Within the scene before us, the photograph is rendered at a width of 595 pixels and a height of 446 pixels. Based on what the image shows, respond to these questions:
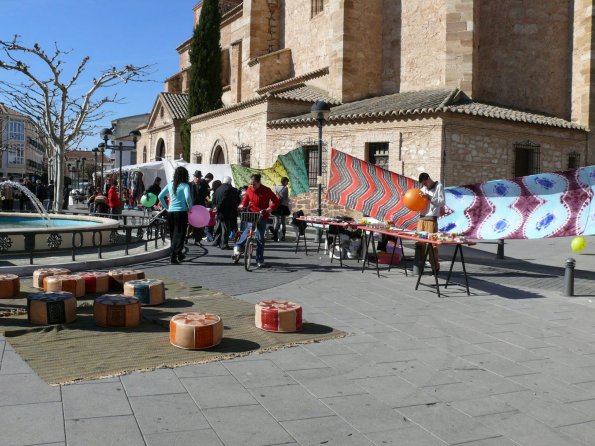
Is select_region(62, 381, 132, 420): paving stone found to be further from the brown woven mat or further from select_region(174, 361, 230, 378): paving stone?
select_region(174, 361, 230, 378): paving stone

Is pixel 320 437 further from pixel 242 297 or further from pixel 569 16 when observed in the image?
pixel 569 16

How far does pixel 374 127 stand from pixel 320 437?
18913 mm

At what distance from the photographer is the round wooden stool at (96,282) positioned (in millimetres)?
7705

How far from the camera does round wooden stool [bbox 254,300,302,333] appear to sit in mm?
6051

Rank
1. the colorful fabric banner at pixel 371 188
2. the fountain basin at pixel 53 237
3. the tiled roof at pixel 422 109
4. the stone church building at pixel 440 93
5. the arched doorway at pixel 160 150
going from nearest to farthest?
the fountain basin at pixel 53 237 → the colorful fabric banner at pixel 371 188 → the tiled roof at pixel 422 109 → the stone church building at pixel 440 93 → the arched doorway at pixel 160 150

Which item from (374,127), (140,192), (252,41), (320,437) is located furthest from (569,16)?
(320,437)

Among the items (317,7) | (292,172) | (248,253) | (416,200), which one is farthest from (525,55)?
(248,253)

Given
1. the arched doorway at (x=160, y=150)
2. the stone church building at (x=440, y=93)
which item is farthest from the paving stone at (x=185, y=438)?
the arched doorway at (x=160, y=150)

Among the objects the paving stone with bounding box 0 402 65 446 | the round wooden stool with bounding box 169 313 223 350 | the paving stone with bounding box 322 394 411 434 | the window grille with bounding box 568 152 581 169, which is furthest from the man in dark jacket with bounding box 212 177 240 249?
the window grille with bounding box 568 152 581 169

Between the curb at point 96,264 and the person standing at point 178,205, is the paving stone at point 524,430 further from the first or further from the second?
the curb at point 96,264

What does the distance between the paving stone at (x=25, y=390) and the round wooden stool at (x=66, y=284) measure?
2989mm

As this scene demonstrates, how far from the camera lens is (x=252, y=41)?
3228 cm

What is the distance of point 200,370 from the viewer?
15.7ft

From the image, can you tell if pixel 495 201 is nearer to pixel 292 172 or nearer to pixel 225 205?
pixel 225 205
